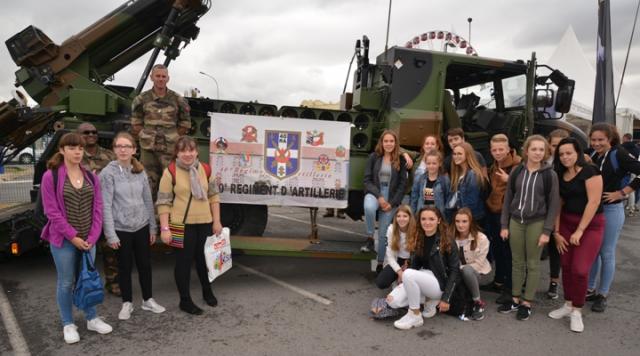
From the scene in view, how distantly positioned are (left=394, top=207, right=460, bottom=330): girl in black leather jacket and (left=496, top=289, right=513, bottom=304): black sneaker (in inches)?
23.8

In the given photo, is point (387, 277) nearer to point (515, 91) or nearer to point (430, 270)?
point (430, 270)

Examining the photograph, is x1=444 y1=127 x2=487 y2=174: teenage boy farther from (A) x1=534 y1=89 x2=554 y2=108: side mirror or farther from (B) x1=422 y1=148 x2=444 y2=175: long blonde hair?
(A) x1=534 y1=89 x2=554 y2=108: side mirror

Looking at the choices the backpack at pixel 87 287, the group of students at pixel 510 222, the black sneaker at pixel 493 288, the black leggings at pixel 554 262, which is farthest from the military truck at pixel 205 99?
the backpack at pixel 87 287

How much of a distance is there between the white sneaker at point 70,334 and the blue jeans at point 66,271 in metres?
0.03

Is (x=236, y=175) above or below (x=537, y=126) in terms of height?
below

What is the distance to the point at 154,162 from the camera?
4430 millimetres

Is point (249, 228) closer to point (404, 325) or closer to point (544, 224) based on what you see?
point (404, 325)

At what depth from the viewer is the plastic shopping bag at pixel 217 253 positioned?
3804mm

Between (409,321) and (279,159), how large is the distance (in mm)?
2062

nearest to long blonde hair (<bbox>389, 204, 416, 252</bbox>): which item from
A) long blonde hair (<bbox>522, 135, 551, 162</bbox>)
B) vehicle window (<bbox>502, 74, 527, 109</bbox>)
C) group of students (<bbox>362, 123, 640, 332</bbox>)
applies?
group of students (<bbox>362, 123, 640, 332</bbox>)

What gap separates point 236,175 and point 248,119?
0.59 metres

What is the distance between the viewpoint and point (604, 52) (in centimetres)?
864

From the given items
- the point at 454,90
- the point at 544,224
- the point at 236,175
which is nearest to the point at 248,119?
the point at 236,175

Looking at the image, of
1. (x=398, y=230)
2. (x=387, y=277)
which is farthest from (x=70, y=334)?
(x=398, y=230)
